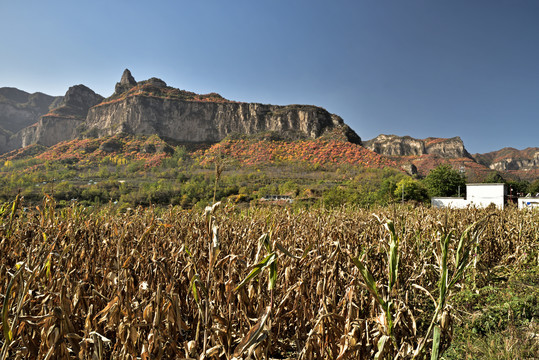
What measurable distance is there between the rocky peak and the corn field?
129 m

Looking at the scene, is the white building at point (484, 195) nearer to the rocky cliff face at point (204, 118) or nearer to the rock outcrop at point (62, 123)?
the rocky cliff face at point (204, 118)

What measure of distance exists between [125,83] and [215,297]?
135202 mm

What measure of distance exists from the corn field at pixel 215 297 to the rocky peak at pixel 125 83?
128505 millimetres

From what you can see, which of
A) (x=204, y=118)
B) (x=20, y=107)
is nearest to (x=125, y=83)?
(x=204, y=118)

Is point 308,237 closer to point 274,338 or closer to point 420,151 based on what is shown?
point 274,338

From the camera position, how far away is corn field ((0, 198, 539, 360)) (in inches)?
47.1

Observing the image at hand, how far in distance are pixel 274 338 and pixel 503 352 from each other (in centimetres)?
202

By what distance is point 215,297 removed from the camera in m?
1.65

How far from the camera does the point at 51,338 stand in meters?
1.28

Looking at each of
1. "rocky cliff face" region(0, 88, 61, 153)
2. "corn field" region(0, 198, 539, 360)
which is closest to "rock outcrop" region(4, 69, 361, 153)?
"rocky cliff face" region(0, 88, 61, 153)

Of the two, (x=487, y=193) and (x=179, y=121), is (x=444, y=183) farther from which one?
(x=179, y=121)

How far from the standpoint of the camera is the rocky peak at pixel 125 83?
366 ft

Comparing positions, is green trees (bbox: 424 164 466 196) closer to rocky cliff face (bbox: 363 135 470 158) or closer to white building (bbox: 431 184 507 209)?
white building (bbox: 431 184 507 209)

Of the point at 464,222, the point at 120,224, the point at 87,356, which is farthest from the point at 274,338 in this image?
the point at 464,222
